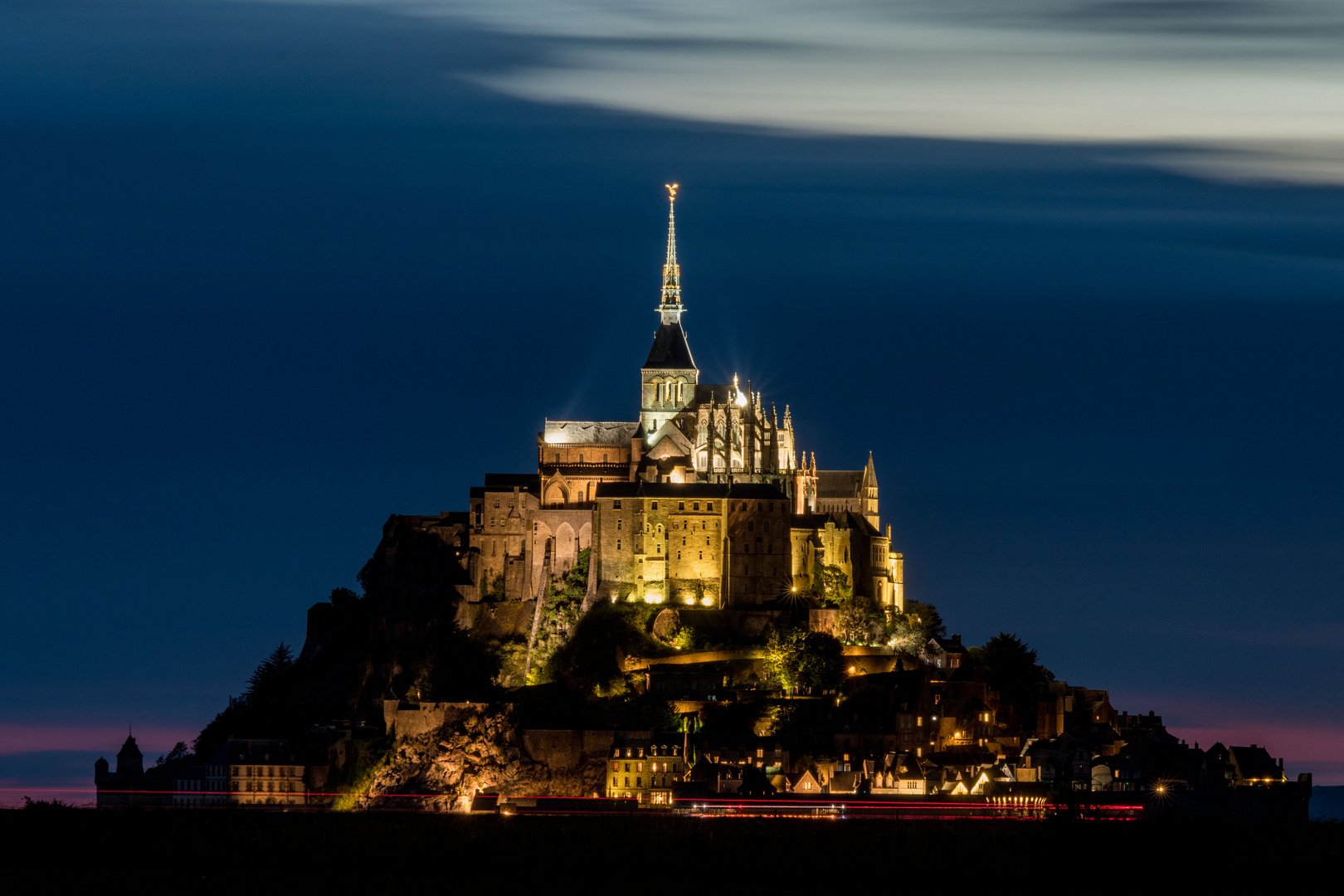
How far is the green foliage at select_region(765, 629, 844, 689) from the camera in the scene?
140250 millimetres

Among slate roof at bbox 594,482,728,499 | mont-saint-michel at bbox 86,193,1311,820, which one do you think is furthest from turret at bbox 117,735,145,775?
slate roof at bbox 594,482,728,499

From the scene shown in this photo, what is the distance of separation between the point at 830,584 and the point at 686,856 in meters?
35.7

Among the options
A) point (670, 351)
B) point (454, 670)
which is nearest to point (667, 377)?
point (670, 351)

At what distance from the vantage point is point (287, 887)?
112 meters

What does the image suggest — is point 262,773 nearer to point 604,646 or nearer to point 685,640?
point 604,646

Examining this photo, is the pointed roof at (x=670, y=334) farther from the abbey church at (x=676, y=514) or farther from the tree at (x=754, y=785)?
the tree at (x=754, y=785)

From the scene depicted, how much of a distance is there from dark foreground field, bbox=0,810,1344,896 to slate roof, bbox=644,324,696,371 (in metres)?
49.0

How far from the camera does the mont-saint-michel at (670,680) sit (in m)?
128

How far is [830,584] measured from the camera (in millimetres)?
150750

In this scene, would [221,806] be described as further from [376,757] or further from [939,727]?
[939,727]

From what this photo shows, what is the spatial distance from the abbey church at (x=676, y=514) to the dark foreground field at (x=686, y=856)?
1151 inches

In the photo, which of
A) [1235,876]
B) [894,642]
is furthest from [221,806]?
[1235,876]

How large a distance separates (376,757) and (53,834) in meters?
16.7

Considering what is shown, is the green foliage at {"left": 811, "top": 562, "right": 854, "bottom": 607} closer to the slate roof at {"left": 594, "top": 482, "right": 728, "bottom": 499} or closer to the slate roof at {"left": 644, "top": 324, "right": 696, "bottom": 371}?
the slate roof at {"left": 594, "top": 482, "right": 728, "bottom": 499}
